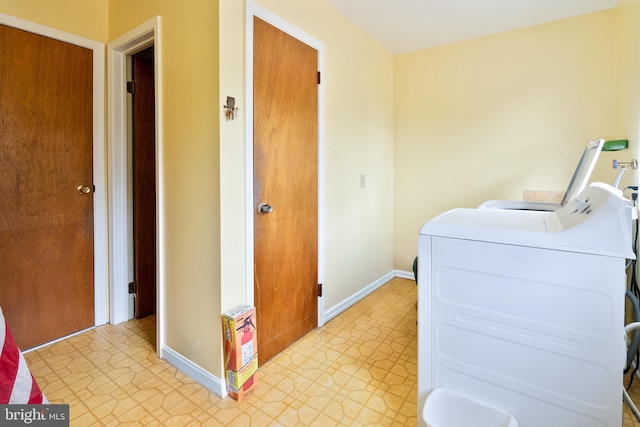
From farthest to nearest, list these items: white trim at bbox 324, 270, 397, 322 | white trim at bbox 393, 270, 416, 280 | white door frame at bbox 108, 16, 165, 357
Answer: white trim at bbox 393, 270, 416, 280 → white trim at bbox 324, 270, 397, 322 → white door frame at bbox 108, 16, 165, 357

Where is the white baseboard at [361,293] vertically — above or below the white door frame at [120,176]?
below

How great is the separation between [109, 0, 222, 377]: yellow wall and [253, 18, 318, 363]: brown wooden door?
0.25 metres

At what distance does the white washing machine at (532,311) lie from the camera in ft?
3.07

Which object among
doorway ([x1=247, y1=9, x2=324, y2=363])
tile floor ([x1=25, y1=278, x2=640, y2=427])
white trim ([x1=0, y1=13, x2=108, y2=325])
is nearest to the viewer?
tile floor ([x1=25, y1=278, x2=640, y2=427])

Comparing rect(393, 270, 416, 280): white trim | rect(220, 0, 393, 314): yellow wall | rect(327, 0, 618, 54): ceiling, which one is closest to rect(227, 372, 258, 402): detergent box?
rect(220, 0, 393, 314): yellow wall

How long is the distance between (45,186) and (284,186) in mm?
1498

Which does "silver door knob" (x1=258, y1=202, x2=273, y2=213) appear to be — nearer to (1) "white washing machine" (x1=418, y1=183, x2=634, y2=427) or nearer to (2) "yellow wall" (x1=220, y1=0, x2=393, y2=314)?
(2) "yellow wall" (x1=220, y1=0, x2=393, y2=314)

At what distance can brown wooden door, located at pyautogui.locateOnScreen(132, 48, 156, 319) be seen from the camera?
2.30m

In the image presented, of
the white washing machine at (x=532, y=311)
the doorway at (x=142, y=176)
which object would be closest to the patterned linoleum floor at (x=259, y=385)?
the doorway at (x=142, y=176)

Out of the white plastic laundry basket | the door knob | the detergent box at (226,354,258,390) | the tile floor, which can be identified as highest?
the door knob

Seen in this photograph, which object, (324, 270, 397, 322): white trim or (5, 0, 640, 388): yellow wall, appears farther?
(324, 270, 397, 322): white trim

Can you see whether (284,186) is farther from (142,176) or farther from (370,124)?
(370,124)

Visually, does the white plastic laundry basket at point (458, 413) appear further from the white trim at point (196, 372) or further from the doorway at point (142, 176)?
the doorway at point (142, 176)

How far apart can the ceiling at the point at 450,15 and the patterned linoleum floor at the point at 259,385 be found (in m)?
2.41
